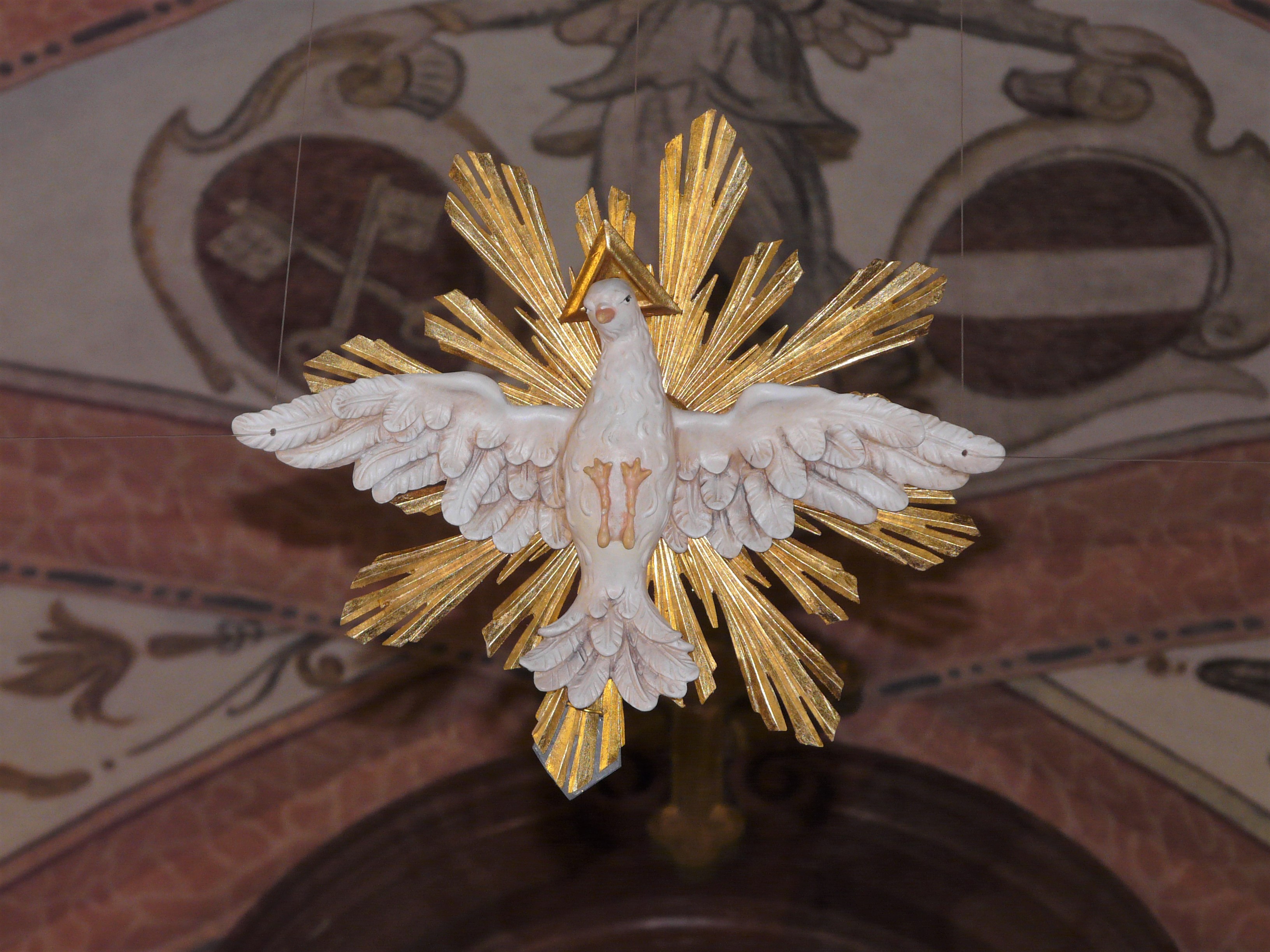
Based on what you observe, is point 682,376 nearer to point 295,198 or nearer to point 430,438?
point 430,438

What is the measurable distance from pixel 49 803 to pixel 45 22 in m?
1.87

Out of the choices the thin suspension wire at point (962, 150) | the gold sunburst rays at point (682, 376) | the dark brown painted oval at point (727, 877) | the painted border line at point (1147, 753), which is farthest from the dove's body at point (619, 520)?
the thin suspension wire at point (962, 150)

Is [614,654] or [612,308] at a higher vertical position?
[612,308]

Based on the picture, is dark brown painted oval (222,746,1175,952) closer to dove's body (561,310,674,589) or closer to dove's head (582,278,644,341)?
dove's body (561,310,674,589)

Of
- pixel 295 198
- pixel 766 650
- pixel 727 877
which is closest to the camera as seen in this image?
pixel 766 650

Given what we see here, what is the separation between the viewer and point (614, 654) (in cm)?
239

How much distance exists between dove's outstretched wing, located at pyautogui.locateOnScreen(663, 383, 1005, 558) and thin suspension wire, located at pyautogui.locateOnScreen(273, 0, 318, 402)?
130 cm

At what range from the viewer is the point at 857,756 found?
3.03 m

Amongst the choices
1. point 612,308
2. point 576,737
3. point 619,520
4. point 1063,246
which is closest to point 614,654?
point 619,520

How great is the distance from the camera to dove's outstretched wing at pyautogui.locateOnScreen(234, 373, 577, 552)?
2.35 metres

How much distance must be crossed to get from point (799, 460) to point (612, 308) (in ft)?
1.21

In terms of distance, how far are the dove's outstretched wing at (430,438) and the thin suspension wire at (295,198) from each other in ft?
3.42

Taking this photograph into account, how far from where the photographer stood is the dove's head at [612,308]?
2.32 meters

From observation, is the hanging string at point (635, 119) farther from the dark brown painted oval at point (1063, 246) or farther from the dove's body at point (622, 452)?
the dove's body at point (622, 452)
